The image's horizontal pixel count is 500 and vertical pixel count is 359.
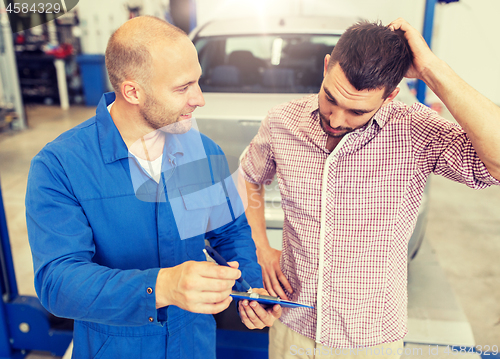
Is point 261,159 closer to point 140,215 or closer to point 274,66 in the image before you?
point 140,215

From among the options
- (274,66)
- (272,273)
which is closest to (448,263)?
(274,66)

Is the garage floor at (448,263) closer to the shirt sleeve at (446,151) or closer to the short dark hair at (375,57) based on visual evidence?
the shirt sleeve at (446,151)

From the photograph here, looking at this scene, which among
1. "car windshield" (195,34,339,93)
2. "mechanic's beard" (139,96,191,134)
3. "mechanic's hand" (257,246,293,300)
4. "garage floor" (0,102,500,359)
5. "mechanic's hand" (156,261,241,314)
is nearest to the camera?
"mechanic's hand" (156,261,241,314)

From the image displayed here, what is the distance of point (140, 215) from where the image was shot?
0.87 metres

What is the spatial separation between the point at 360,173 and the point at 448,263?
2134 millimetres

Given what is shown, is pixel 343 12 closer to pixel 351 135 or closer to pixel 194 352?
pixel 351 135

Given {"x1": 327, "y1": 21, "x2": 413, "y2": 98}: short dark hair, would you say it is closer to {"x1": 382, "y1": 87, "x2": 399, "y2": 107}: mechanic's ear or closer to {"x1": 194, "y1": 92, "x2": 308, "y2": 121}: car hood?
{"x1": 382, "y1": 87, "x2": 399, "y2": 107}: mechanic's ear

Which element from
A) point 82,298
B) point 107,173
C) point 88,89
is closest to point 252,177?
point 107,173

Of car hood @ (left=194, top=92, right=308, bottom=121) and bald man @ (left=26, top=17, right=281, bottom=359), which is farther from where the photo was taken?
car hood @ (left=194, top=92, right=308, bottom=121)

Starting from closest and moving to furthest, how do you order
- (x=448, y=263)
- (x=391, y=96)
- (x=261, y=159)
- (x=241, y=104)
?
(x=391, y=96), (x=261, y=159), (x=241, y=104), (x=448, y=263)

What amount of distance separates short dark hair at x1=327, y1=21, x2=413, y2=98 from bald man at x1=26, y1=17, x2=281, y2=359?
34 cm

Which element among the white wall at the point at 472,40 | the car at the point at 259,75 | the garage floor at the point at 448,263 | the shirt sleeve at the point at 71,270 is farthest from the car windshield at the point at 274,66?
the garage floor at the point at 448,263

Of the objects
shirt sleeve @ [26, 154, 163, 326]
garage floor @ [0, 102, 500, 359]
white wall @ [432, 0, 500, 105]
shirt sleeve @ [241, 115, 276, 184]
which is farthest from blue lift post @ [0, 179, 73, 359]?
white wall @ [432, 0, 500, 105]

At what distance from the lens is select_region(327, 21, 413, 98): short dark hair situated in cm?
81
